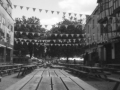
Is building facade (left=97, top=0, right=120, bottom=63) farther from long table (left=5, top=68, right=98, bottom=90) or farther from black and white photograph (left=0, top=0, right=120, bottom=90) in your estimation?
long table (left=5, top=68, right=98, bottom=90)

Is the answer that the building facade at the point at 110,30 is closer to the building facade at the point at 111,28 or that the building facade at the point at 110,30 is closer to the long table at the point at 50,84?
the building facade at the point at 111,28

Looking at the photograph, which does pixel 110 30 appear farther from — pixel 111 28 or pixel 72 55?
pixel 72 55

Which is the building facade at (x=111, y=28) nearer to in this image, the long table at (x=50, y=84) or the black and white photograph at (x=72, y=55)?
the black and white photograph at (x=72, y=55)

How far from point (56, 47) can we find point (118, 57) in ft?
92.8

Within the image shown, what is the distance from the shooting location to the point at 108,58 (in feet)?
89.8

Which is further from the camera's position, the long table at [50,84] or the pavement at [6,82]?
the pavement at [6,82]

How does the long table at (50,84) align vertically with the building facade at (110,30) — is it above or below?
below

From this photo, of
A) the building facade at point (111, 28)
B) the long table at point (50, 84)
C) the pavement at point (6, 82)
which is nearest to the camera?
the long table at point (50, 84)

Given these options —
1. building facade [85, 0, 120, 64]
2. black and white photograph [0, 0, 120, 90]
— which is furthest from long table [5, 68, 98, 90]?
building facade [85, 0, 120, 64]

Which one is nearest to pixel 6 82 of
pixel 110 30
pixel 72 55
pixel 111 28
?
pixel 111 28

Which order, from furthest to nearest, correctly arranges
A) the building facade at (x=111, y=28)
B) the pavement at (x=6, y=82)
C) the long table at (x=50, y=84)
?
the building facade at (x=111, y=28) → the pavement at (x=6, y=82) → the long table at (x=50, y=84)

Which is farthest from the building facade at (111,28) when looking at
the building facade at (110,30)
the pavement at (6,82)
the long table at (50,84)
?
the long table at (50,84)

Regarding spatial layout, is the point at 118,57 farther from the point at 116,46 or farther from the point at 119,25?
the point at 119,25

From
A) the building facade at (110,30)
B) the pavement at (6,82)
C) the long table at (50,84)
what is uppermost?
the building facade at (110,30)
